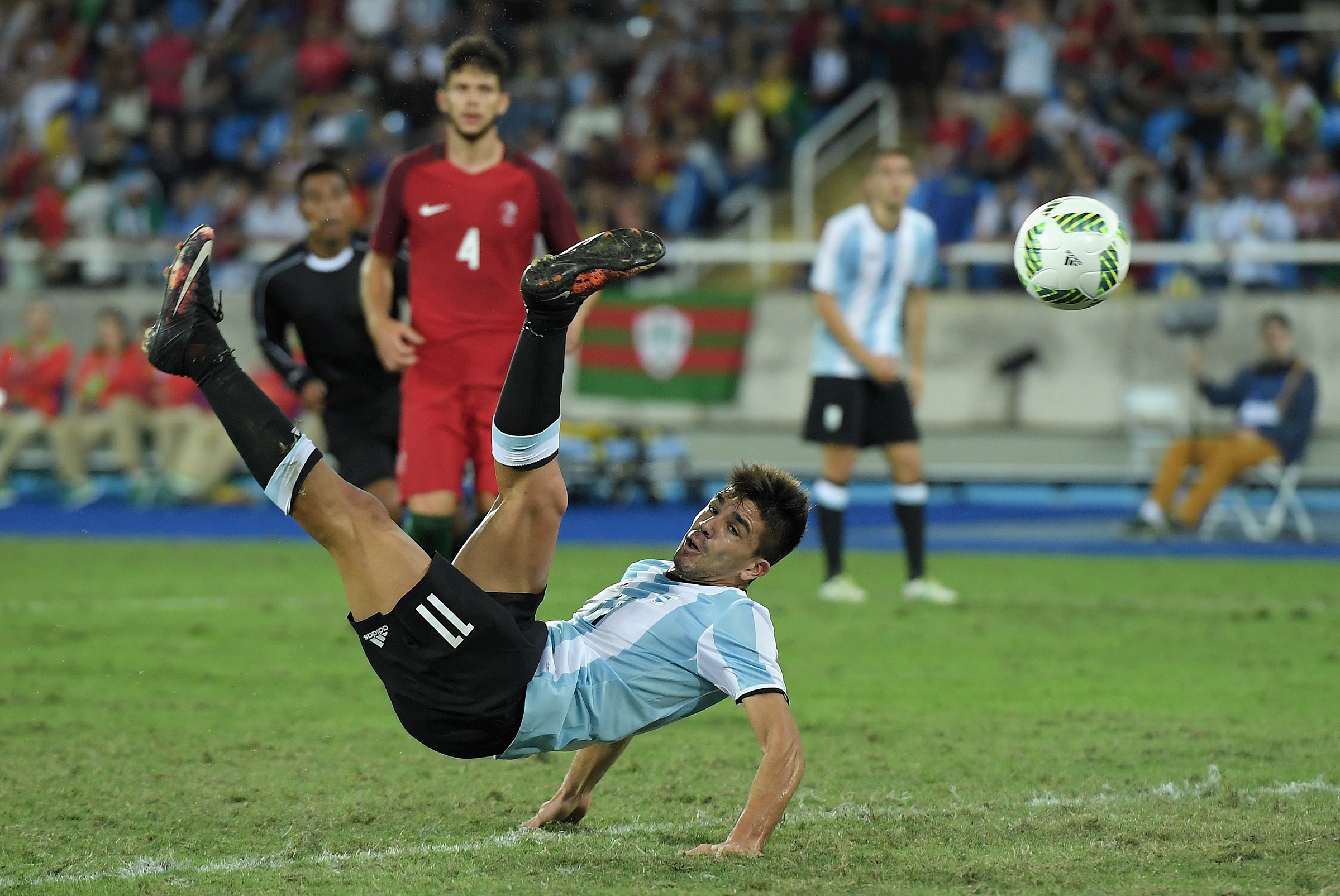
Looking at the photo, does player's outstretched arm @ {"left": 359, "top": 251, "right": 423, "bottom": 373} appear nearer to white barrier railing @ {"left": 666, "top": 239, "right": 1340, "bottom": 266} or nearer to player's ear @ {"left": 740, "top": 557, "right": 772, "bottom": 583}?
player's ear @ {"left": 740, "top": 557, "right": 772, "bottom": 583}

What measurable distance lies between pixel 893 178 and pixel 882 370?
44.4 inches

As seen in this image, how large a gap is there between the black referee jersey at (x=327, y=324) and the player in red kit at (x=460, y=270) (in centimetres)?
108

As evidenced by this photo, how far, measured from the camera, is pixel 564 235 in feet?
24.8

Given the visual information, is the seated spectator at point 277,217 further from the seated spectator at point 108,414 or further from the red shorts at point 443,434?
the red shorts at point 443,434

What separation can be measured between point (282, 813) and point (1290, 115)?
584 inches

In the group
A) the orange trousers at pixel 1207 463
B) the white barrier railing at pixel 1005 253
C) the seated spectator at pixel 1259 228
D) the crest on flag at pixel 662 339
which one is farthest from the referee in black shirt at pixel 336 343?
the seated spectator at pixel 1259 228

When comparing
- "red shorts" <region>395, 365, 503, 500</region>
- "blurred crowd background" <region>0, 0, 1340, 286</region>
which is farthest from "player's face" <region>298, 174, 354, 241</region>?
"blurred crowd background" <region>0, 0, 1340, 286</region>

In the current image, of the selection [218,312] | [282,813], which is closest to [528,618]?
[282,813]

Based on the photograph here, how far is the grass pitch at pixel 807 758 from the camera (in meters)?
4.52

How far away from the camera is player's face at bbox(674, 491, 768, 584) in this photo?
16.4 ft

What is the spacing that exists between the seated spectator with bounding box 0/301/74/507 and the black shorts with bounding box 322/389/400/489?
9.50 meters

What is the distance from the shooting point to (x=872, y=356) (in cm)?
1015

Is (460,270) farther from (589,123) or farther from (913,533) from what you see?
(589,123)

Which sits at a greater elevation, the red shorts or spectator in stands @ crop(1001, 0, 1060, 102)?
spectator in stands @ crop(1001, 0, 1060, 102)
